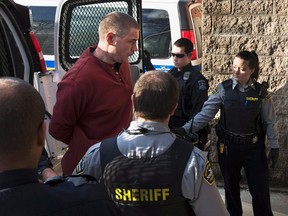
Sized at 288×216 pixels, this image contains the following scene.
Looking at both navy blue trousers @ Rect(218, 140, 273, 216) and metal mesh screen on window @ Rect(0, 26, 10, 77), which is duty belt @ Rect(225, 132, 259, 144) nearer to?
navy blue trousers @ Rect(218, 140, 273, 216)

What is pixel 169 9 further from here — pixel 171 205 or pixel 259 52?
pixel 171 205

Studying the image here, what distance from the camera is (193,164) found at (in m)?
1.84

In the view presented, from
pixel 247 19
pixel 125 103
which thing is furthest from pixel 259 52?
pixel 125 103

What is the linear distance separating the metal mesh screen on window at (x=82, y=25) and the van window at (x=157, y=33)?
8.25ft

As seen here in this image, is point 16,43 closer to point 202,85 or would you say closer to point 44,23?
point 202,85

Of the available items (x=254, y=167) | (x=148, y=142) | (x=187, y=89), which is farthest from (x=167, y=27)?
(x=148, y=142)

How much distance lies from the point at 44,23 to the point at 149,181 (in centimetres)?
616

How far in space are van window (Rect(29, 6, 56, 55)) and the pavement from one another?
13.3 feet

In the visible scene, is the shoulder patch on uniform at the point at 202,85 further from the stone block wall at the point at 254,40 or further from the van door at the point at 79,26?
the stone block wall at the point at 254,40

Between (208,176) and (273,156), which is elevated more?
(208,176)

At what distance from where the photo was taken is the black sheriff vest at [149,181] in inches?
72.4

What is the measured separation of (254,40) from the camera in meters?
4.67

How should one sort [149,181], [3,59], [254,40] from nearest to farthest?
[149,181], [3,59], [254,40]

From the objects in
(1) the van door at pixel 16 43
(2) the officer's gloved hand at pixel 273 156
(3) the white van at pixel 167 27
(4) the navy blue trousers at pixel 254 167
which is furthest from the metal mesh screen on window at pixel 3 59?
(3) the white van at pixel 167 27
